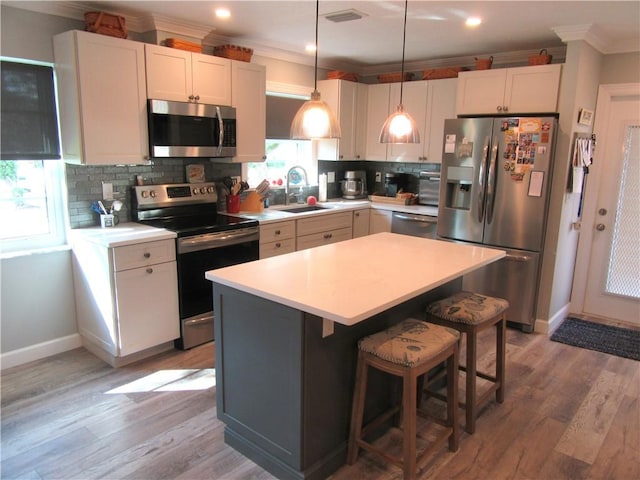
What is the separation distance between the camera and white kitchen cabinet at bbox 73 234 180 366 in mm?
3066

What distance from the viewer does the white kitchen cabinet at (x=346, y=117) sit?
491cm

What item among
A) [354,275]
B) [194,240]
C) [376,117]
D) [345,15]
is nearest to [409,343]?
[354,275]

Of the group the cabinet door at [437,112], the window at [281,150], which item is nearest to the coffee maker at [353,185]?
the window at [281,150]

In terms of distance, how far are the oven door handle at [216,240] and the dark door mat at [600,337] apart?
2.61 metres

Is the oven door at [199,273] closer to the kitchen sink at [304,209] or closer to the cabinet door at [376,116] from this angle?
the kitchen sink at [304,209]

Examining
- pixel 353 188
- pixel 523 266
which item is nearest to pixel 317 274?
pixel 523 266

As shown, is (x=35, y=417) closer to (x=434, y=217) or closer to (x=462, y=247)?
(x=462, y=247)

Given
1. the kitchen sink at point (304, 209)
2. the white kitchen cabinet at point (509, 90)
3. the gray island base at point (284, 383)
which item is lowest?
the gray island base at point (284, 383)

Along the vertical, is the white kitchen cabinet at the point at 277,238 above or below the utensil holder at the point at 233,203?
below

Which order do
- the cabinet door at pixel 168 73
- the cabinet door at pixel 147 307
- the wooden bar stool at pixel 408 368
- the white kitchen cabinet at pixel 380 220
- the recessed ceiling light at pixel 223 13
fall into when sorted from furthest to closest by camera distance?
the white kitchen cabinet at pixel 380 220, the cabinet door at pixel 168 73, the recessed ceiling light at pixel 223 13, the cabinet door at pixel 147 307, the wooden bar stool at pixel 408 368

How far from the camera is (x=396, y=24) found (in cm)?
351

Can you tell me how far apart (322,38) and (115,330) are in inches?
111

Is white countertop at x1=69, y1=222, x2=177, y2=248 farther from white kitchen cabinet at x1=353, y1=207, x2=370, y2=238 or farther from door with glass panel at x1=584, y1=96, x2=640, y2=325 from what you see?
door with glass panel at x1=584, y1=96, x2=640, y2=325

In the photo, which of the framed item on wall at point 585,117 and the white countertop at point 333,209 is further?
the white countertop at point 333,209
